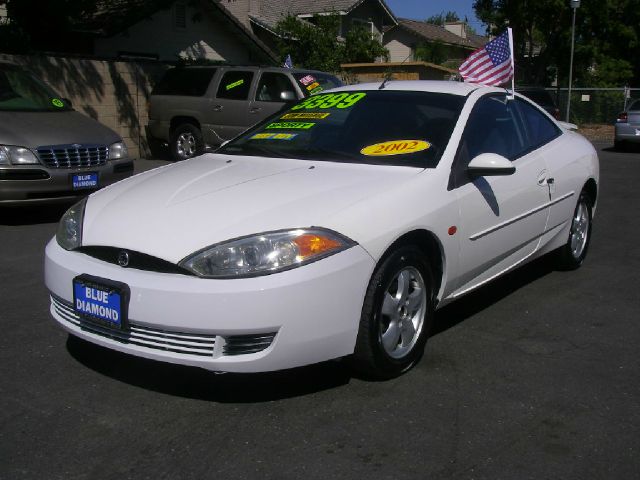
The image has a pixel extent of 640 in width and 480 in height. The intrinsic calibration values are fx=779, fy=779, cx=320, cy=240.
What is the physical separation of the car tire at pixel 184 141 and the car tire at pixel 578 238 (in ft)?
28.8

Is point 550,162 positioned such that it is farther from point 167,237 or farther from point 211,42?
point 211,42

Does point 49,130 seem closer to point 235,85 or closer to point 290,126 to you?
point 290,126

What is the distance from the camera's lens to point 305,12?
36.2 meters

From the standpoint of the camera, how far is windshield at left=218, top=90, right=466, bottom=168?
435 cm

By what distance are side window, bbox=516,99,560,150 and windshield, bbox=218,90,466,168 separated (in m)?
0.86

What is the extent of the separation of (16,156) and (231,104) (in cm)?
612

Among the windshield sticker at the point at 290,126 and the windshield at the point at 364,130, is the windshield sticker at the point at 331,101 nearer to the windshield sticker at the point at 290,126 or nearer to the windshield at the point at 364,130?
the windshield at the point at 364,130

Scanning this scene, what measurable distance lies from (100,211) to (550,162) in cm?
305

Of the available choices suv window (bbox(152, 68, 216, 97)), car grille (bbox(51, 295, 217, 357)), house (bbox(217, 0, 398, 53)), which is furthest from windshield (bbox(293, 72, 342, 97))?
house (bbox(217, 0, 398, 53))

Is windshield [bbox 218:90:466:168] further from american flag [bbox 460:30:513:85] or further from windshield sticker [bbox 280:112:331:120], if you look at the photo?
american flag [bbox 460:30:513:85]

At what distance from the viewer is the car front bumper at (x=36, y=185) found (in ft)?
24.6

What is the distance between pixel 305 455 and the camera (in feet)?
10.0

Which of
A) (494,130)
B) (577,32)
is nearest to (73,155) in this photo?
(494,130)

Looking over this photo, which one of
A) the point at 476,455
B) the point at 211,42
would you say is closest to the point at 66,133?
the point at 476,455
